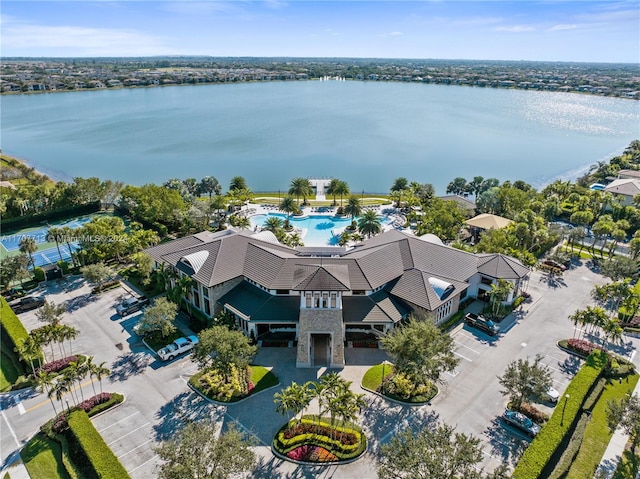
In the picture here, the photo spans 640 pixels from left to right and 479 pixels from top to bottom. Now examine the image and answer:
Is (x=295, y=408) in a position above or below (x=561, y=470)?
above

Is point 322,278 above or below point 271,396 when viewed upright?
above

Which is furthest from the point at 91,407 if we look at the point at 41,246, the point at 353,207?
the point at 353,207

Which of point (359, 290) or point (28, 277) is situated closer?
point (359, 290)

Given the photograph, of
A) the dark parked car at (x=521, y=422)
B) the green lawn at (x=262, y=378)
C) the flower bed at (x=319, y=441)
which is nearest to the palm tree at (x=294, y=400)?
the flower bed at (x=319, y=441)

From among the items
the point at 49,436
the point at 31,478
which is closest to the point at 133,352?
the point at 49,436

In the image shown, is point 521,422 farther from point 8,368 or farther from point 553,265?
point 8,368

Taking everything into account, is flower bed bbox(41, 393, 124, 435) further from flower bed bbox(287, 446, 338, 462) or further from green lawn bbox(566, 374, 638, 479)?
green lawn bbox(566, 374, 638, 479)

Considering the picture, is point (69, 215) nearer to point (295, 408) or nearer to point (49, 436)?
point (49, 436)
